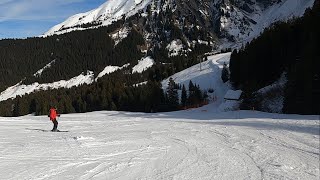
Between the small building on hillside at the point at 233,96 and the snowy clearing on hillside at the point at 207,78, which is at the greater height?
the snowy clearing on hillside at the point at 207,78

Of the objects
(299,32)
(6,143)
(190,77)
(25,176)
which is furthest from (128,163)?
(190,77)

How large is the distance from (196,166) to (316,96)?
113 feet

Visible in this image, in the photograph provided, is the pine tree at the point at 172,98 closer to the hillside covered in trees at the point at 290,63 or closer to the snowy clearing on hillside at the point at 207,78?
the snowy clearing on hillside at the point at 207,78

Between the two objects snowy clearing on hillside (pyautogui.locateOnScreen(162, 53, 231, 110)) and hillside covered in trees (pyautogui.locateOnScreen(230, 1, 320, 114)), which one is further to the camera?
snowy clearing on hillside (pyautogui.locateOnScreen(162, 53, 231, 110))

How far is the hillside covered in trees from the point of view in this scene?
43.6 metres

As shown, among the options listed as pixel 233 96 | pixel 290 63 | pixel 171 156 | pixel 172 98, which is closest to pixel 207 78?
pixel 172 98

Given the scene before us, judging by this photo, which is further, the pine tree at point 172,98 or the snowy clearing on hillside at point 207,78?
the snowy clearing on hillside at point 207,78

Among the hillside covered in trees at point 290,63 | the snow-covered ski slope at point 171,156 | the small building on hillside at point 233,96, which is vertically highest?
the hillside covered in trees at point 290,63

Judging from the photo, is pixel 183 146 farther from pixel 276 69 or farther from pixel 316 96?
pixel 276 69

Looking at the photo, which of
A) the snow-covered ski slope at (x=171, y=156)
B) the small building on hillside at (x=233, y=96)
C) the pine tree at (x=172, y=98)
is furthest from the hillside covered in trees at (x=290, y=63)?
the snow-covered ski slope at (x=171, y=156)

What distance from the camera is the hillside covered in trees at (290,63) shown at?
4356 centimetres

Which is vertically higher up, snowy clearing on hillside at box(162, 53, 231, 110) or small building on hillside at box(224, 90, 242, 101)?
snowy clearing on hillside at box(162, 53, 231, 110)

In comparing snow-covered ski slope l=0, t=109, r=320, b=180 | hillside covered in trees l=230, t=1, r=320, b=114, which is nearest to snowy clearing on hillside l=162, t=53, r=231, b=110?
hillside covered in trees l=230, t=1, r=320, b=114

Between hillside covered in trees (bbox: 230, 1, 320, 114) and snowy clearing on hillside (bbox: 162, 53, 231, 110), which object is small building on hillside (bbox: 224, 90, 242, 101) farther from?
snowy clearing on hillside (bbox: 162, 53, 231, 110)
